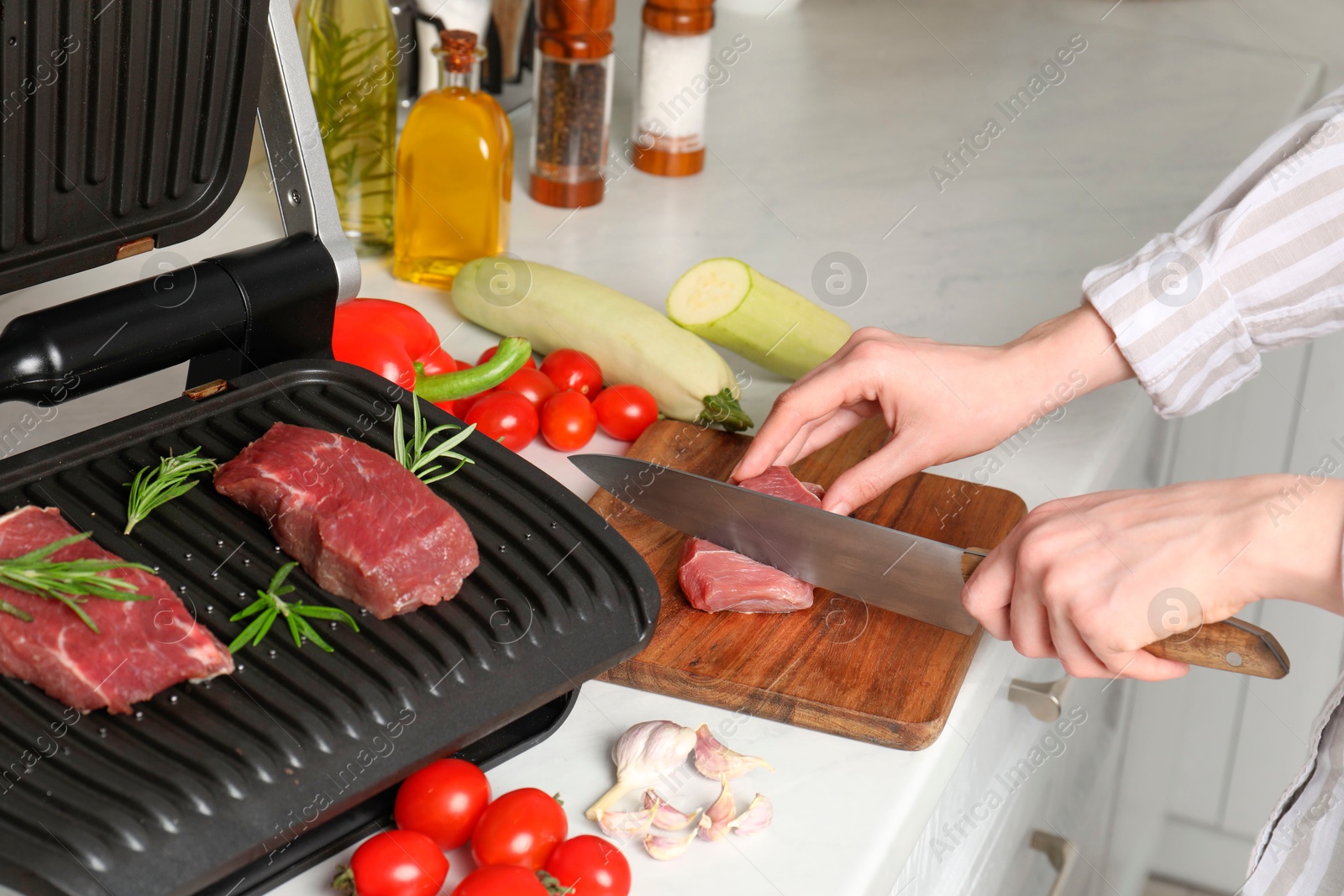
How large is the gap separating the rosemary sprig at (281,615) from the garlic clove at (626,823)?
0.82ft

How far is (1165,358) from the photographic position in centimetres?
138

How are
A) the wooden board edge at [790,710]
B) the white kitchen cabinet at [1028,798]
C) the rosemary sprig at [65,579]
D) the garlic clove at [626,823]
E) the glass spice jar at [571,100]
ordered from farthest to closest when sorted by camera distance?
the glass spice jar at [571,100] → the white kitchen cabinet at [1028,798] → the wooden board edge at [790,710] → the garlic clove at [626,823] → the rosemary sprig at [65,579]

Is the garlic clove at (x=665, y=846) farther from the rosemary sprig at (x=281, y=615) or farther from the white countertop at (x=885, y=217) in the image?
the rosemary sprig at (x=281, y=615)

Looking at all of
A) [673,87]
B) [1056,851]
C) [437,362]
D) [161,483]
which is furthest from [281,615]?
[673,87]

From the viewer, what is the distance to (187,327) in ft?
3.62

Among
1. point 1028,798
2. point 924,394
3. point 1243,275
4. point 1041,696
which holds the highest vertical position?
point 1243,275

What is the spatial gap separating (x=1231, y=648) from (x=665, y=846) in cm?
47

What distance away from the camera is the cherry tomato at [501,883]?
856 millimetres

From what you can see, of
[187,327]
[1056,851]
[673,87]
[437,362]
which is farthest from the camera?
[673,87]

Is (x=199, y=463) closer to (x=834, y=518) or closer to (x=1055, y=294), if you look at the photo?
(x=834, y=518)

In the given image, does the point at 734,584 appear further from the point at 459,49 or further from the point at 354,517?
the point at 459,49

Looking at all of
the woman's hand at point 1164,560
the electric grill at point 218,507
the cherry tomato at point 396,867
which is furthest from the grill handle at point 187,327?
the woman's hand at point 1164,560

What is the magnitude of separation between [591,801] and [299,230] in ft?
2.02

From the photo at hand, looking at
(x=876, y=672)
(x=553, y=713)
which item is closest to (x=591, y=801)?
(x=553, y=713)
